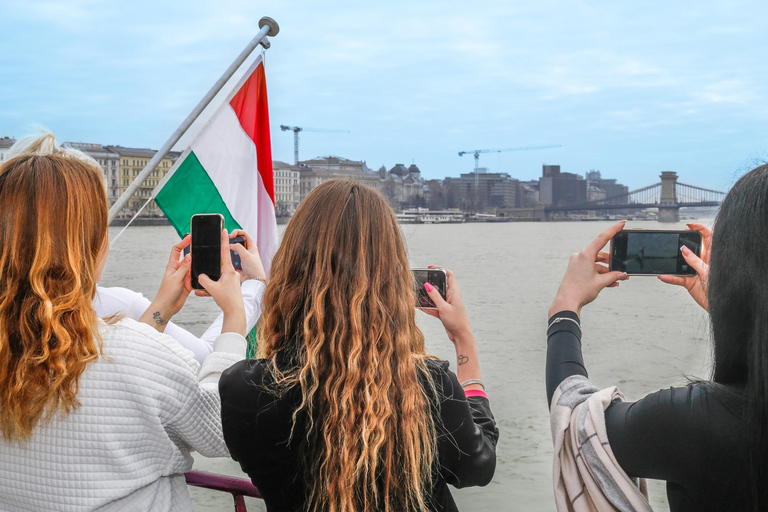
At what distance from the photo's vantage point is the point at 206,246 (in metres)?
1.59

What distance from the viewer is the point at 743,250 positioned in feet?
3.10

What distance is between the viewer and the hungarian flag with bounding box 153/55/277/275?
3316 mm

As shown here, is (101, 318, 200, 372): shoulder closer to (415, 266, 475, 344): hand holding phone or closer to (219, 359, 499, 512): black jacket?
(219, 359, 499, 512): black jacket

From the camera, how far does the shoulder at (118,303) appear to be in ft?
7.13

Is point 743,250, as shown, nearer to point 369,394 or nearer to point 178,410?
point 369,394

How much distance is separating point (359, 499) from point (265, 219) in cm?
258

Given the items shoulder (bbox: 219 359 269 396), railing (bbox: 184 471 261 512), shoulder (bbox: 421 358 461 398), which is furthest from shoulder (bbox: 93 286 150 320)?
shoulder (bbox: 421 358 461 398)

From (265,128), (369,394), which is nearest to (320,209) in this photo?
(369,394)

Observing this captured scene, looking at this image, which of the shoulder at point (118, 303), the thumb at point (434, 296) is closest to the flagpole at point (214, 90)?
the shoulder at point (118, 303)

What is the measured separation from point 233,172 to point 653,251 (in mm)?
2433

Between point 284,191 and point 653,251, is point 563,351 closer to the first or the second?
point 653,251

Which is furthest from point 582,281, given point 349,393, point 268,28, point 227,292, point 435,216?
point 435,216

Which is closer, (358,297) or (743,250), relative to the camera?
(743,250)

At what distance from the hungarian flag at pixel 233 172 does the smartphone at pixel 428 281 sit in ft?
6.76
